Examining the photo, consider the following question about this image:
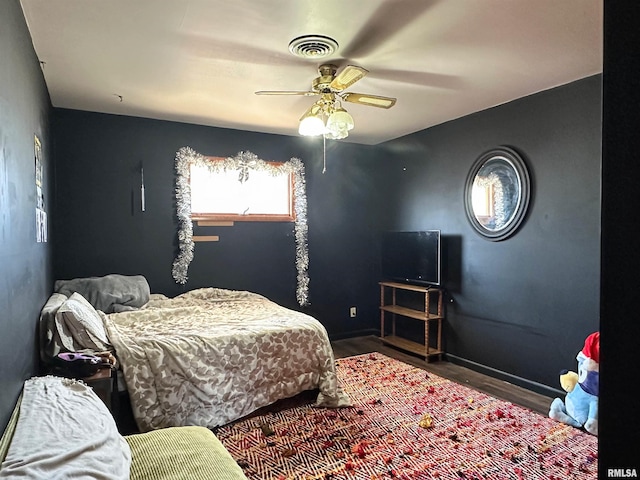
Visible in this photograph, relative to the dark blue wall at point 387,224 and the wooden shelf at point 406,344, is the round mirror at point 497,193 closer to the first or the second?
the dark blue wall at point 387,224

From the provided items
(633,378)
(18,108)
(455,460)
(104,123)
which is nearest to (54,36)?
(18,108)

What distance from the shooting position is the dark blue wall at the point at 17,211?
149cm

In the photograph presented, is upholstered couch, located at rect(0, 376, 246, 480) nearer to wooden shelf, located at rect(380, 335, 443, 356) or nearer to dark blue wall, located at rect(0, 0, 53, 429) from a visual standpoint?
dark blue wall, located at rect(0, 0, 53, 429)

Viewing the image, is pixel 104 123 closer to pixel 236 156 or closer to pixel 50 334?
pixel 236 156

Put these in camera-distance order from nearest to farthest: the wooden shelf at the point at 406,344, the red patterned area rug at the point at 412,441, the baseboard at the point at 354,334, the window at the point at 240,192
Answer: the red patterned area rug at the point at 412,441, the wooden shelf at the point at 406,344, the window at the point at 240,192, the baseboard at the point at 354,334

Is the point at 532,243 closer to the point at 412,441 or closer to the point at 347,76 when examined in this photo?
the point at 412,441

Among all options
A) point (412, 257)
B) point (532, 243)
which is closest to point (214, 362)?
point (412, 257)

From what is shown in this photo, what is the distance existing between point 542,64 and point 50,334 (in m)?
3.58

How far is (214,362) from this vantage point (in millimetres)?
2803

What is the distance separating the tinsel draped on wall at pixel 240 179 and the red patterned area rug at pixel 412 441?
6.11ft

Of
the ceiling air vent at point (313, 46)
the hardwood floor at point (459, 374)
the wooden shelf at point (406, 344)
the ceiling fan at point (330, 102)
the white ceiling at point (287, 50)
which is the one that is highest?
the white ceiling at point (287, 50)

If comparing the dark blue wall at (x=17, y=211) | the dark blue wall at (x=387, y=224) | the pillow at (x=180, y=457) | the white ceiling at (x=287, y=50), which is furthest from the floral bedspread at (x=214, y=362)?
the white ceiling at (x=287, y=50)

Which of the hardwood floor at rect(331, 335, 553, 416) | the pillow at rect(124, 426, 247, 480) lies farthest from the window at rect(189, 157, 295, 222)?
the pillow at rect(124, 426, 247, 480)

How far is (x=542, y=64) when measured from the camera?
2809mm
